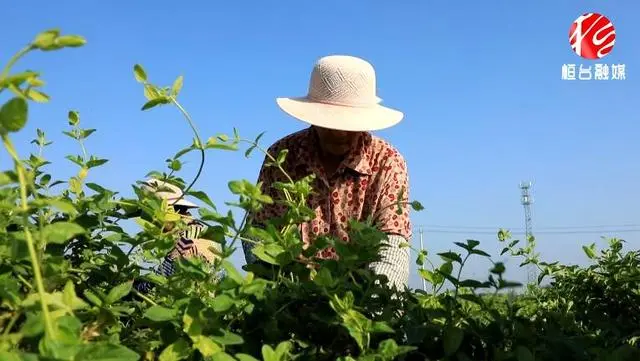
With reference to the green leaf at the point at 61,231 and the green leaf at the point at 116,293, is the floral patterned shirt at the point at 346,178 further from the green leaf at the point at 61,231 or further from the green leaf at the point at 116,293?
the green leaf at the point at 61,231

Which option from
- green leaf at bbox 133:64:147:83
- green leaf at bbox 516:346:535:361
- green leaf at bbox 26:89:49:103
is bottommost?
green leaf at bbox 516:346:535:361

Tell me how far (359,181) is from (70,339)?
1.79 metres

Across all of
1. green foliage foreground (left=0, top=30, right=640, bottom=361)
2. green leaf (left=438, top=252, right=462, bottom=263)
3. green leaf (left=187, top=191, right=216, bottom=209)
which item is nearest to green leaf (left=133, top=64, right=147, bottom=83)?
green foliage foreground (left=0, top=30, right=640, bottom=361)

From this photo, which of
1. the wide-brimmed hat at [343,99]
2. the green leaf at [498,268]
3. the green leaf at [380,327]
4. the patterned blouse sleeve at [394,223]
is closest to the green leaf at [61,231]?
the green leaf at [380,327]

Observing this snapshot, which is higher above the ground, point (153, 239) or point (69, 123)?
point (69, 123)

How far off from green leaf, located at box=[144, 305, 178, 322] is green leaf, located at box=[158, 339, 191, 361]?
0.03 m

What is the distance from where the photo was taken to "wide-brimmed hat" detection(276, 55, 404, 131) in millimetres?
2344

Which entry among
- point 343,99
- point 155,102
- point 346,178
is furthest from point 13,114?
point 346,178

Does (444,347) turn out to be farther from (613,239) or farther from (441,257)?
(613,239)

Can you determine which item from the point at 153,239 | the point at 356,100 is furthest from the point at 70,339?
the point at 356,100

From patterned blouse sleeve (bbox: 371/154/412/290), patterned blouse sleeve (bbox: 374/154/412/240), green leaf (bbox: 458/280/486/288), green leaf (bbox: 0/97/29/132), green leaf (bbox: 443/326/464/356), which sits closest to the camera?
green leaf (bbox: 0/97/29/132)

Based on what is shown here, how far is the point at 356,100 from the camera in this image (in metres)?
2.44

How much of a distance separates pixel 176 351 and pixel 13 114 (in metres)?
0.46

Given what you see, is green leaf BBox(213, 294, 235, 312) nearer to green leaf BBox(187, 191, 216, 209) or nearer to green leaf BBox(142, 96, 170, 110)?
green leaf BBox(187, 191, 216, 209)
